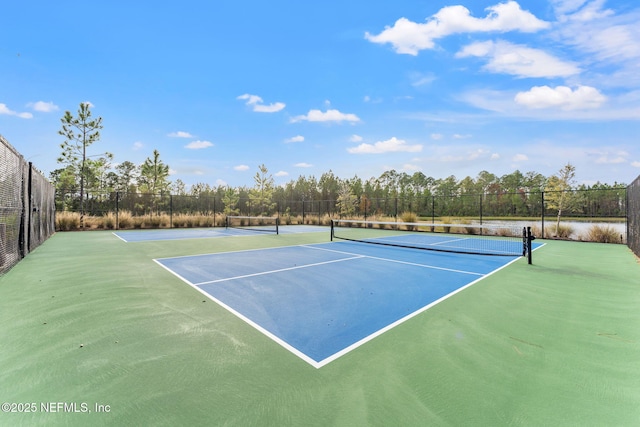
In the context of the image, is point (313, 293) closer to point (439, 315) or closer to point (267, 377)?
point (439, 315)

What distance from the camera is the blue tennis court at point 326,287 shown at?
303 cm

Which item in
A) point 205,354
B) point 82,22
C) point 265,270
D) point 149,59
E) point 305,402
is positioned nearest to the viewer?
point 305,402

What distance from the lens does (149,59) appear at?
537 inches

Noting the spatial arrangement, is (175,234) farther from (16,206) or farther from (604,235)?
(604,235)

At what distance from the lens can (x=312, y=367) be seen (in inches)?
91.6

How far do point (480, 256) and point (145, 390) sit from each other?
849 cm

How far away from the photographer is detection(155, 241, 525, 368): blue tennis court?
303cm

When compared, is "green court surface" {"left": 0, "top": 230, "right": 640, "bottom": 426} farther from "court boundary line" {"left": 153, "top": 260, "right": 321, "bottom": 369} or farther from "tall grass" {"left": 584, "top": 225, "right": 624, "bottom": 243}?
"tall grass" {"left": 584, "top": 225, "right": 624, "bottom": 243}

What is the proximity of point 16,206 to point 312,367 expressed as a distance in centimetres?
784

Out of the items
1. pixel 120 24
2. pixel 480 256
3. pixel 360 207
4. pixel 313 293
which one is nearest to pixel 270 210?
pixel 360 207

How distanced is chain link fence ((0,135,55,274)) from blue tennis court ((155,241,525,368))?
9.02 feet

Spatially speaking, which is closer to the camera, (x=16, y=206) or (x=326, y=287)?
(x=326, y=287)

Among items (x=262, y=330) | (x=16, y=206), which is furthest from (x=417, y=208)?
(x=16, y=206)

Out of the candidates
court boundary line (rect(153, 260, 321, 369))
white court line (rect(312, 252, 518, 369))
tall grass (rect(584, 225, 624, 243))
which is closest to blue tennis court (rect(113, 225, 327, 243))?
court boundary line (rect(153, 260, 321, 369))
